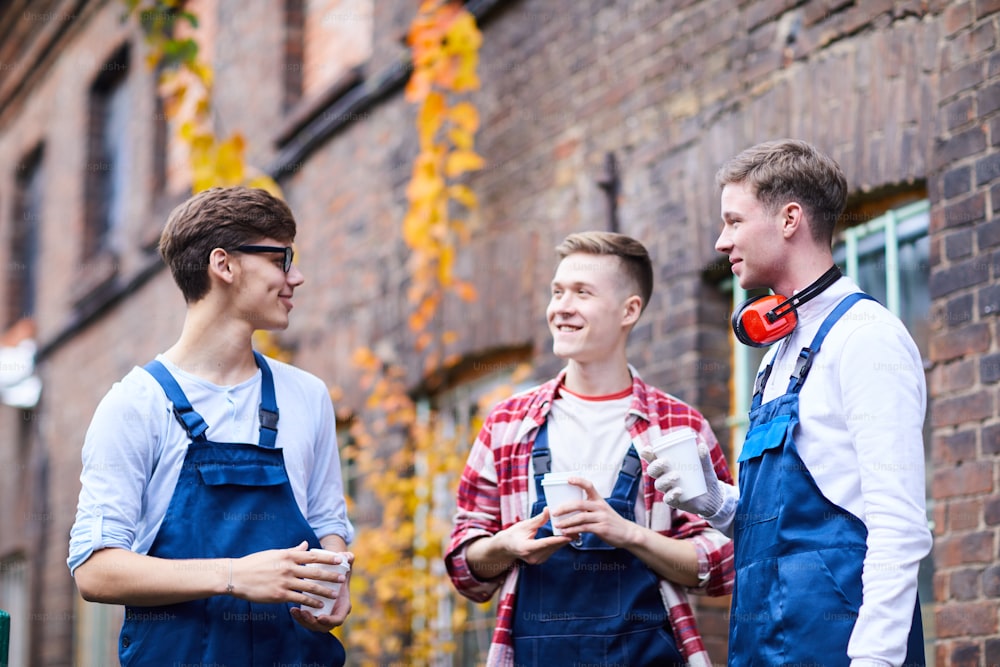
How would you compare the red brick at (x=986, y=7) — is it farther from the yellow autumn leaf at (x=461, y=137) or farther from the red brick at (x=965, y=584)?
the yellow autumn leaf at (x=461, y=137)

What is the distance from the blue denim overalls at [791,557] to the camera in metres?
3.10

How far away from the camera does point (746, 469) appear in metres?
3.46

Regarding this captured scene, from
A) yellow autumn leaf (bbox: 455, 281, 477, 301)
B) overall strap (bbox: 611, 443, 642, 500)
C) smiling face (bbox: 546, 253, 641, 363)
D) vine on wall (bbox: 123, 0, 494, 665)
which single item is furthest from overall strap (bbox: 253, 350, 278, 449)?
yellow autumn leaf (bbox: 455, 281, 477, 301)

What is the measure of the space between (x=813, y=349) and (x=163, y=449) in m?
1.59

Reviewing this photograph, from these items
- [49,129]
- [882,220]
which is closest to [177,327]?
[49,129]

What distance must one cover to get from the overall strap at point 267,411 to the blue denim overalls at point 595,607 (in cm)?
76

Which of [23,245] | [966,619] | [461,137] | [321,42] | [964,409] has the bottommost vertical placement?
[966,619]

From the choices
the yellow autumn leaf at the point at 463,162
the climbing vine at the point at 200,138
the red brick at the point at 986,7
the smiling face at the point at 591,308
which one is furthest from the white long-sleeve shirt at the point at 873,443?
the climbing vine at the point at 200,138

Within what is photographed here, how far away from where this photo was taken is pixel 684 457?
344 cm

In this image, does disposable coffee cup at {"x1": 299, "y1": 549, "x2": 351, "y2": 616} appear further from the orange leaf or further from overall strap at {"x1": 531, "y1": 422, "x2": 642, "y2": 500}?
the orange leaf

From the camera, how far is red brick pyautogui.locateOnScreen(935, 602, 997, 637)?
4.26 meters

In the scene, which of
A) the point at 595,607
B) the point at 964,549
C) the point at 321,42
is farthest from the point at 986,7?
the point at 321,42

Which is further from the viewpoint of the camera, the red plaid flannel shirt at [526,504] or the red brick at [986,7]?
the red brick at [986,7]

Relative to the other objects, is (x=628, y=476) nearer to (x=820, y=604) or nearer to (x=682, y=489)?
(x=682, y=489)
